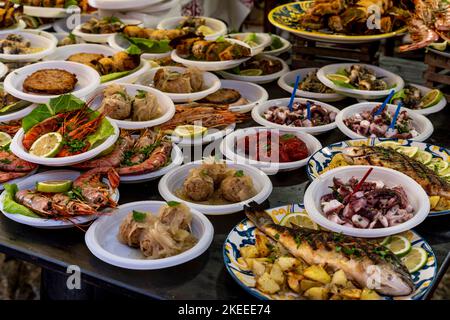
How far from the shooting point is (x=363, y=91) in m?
3.95

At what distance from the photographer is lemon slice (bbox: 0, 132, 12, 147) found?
328cm

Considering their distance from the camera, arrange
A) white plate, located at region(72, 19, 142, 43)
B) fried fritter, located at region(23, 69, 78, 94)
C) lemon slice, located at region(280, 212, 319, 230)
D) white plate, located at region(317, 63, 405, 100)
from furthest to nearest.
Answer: white plate, located at region(72, 19, 142, 43) < white plate, located at region(317, 63, 405, 100) < fried fritter, located at region(23, 69, 78, 94) < lemon slice, located at region(280, 212, 319, 230)

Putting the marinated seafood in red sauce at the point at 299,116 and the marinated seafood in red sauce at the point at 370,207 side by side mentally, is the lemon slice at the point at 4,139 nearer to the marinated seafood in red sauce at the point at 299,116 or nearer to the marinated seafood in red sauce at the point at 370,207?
the marinated seafood in red sauce at the point at 299,116

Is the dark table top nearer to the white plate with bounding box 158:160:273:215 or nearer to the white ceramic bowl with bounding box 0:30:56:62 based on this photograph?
the white plate with bounding box 158:160:273:215

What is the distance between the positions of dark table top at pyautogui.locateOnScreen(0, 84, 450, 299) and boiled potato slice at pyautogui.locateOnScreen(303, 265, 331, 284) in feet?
0.88

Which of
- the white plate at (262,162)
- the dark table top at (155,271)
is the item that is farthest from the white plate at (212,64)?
the dark table top at (155,271)

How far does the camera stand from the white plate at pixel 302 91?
13.3 feet

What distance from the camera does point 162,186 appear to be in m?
2.85

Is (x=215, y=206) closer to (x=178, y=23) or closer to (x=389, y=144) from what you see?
(x=389, y=144)

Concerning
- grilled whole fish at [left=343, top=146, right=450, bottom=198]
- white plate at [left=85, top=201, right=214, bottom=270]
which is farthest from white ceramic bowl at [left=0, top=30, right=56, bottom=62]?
grilled whole fish at [left=343, top=146, right=450, bottom=198]

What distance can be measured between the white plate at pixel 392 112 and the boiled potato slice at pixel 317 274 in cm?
139

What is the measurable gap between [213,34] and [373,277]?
316cm

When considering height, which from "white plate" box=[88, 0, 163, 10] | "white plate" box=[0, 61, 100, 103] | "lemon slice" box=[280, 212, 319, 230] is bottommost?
"lemon slice" box=[280, 212, 319, 230]

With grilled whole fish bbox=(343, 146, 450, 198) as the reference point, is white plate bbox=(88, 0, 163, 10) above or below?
above
